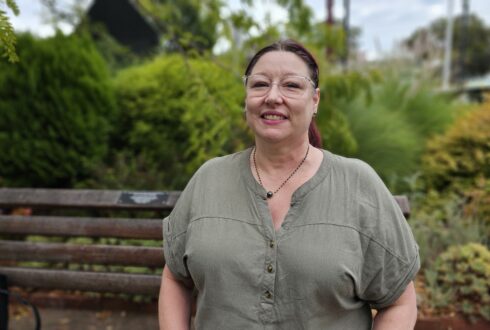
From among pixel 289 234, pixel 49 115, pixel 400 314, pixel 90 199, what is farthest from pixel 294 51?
pixel 49 115

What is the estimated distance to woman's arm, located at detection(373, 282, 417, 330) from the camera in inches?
65.7

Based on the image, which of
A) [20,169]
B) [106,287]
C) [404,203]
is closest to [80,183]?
[20,169]

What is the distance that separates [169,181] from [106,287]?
82.8 inches

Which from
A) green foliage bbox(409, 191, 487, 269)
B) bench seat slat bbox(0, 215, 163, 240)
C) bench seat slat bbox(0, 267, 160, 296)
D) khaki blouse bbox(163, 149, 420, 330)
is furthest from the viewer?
green foliage bbox(409, 191, 487, 269)

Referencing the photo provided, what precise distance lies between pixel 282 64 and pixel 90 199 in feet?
5.04

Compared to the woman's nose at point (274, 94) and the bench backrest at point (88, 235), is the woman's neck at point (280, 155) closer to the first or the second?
the woman's nose at point (274, 94)

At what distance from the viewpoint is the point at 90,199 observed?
9.00 feet

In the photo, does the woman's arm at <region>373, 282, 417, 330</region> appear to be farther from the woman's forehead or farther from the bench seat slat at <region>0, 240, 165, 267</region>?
the bench seat slat at <region>0, 240, 165, 267</region>

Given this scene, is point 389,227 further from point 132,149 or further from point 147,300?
point 132,149

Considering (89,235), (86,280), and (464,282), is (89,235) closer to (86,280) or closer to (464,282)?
(86,280)

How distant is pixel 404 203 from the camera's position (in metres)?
2.44

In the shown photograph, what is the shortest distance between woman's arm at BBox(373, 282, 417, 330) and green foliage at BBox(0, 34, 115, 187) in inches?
145

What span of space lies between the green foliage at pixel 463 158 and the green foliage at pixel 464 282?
4.70 ft

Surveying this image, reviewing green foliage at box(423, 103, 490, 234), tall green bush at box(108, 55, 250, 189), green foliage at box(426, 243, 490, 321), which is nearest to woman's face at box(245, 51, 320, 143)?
green foliage at box(426, 243, 490, 321)
